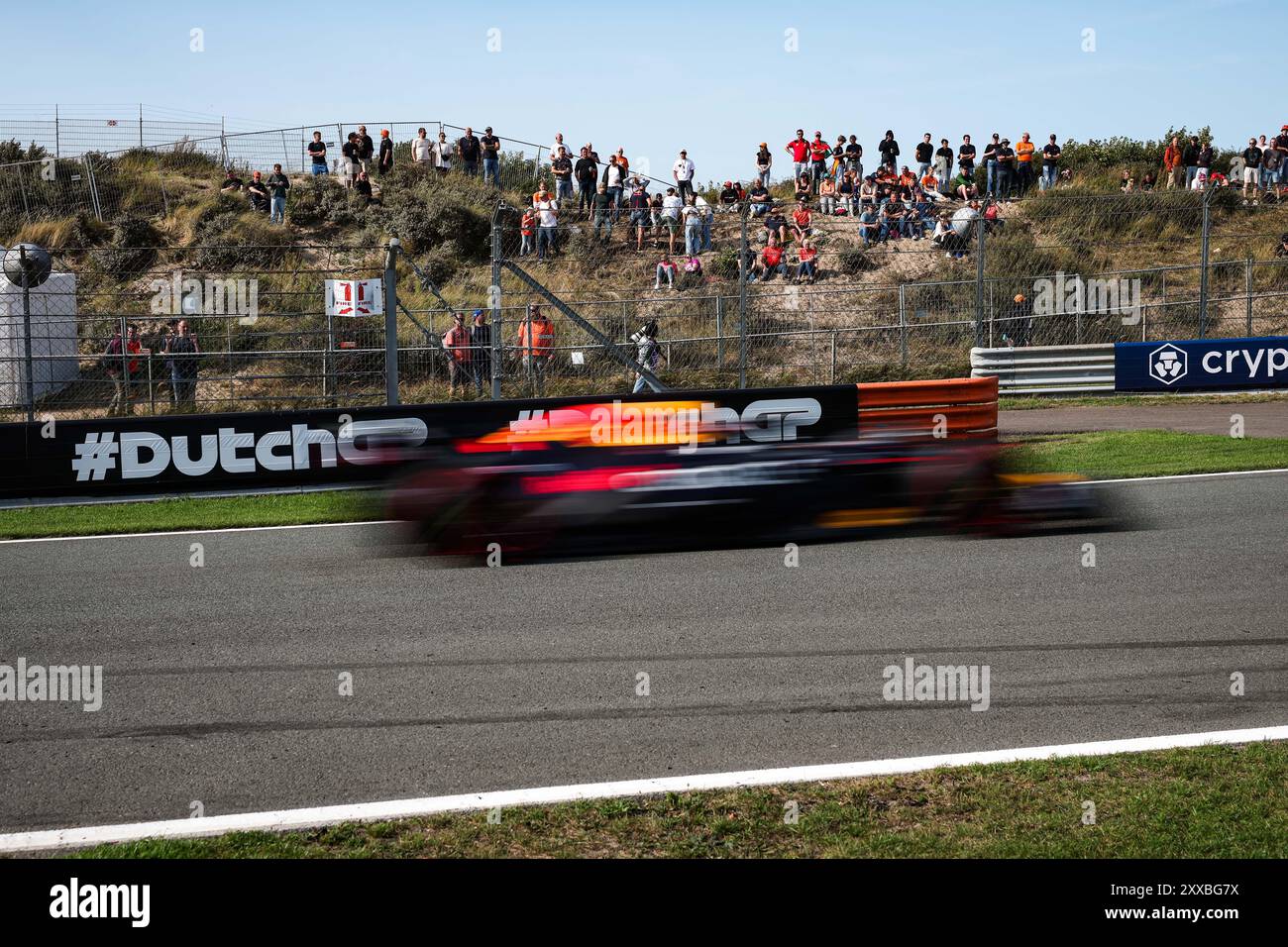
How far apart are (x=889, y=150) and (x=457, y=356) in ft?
49.0

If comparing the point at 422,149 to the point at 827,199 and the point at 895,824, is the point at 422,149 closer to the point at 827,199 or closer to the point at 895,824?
the point at 827,199

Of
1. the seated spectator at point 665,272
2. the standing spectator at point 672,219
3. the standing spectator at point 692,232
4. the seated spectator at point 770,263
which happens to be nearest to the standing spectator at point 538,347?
the seated spectator at point 665,272

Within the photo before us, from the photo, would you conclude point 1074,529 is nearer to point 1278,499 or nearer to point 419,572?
point 1278,499

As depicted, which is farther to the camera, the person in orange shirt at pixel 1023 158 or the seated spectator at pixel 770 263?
the person in orange shirt at pixel 1023 158

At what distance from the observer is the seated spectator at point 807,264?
2406cm

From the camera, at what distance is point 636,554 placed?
976cm

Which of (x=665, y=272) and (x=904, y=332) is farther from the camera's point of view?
(x=665, y=272)

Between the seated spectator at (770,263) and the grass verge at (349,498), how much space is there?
849 centimetres

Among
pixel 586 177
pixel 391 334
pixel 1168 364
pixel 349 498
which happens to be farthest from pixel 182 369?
pixel 1168 364

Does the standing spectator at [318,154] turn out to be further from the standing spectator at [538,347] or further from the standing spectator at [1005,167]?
the standing spectator at [1005,167]

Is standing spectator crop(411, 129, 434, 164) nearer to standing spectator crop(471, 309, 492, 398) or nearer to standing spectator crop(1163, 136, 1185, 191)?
standing spectator crop(471, 309, 492, 398)

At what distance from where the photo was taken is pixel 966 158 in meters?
28.6

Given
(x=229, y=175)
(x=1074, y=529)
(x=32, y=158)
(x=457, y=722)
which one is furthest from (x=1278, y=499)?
(x=32, y=158)

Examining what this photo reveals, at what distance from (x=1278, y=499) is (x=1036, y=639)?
5991mm
